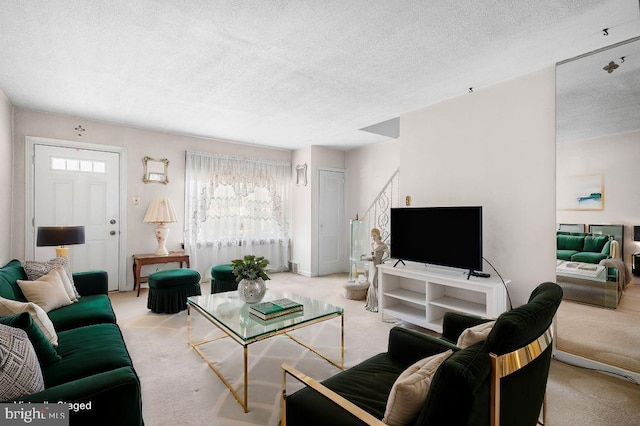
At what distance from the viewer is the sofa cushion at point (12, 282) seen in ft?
7.36

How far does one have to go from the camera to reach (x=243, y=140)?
5.62 meters

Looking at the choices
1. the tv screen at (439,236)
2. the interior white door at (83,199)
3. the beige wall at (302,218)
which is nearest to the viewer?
the tv screen at (439,236)

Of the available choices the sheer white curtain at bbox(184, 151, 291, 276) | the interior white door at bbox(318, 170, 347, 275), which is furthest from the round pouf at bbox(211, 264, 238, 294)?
the interior white door at bbox(318, 170, 347, 275)

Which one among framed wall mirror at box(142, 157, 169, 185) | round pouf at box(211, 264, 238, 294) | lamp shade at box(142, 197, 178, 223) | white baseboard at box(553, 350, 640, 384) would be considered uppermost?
framed wall mirror at box(142, 157, 169, 185)

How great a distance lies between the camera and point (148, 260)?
4551 mm

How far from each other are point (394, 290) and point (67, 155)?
15.7ft

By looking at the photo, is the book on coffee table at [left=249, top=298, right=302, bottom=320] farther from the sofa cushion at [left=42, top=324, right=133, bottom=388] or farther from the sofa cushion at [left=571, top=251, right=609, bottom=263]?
the sofa cushion at [left=571, top=251, right=609, bottom=263]

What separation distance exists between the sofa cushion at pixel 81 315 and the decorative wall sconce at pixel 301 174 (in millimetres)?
4013

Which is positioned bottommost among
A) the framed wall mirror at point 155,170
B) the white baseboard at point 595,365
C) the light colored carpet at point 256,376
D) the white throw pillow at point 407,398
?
the light colored carpet at point 256,376

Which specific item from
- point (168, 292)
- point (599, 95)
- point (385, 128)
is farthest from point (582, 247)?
point (168, 292)

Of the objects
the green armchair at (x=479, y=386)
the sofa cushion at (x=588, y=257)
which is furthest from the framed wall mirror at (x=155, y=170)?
the sofa cushion at (x=588, y=257)

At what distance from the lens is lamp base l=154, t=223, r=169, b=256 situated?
477 cm

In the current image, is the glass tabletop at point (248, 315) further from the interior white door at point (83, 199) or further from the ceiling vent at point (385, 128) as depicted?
the ceiling vent at point (385, 128)

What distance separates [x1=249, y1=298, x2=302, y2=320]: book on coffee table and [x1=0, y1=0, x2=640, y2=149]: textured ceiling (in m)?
2.09
